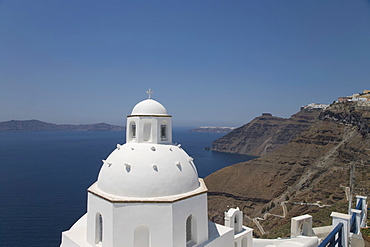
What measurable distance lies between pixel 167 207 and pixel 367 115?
4909 cm

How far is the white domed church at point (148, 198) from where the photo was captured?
8664 mm

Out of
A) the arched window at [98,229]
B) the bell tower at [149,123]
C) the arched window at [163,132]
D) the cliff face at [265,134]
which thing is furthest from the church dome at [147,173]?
the cliff face at [265,134]

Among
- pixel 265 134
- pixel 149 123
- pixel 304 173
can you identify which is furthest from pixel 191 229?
pixel 265 134

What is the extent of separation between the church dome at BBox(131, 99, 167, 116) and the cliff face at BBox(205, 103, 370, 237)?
28371 mm

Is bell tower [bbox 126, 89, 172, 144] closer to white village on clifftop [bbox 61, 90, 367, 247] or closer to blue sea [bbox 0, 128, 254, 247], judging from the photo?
white village on clifftop [bbox 61, 90, 367, 247]

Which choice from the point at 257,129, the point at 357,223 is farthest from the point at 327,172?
the point at 257,129

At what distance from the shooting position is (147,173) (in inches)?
361

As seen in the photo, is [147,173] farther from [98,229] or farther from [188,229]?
[98,229]

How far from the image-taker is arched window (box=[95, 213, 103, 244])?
952 cm

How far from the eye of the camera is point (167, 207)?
870cm

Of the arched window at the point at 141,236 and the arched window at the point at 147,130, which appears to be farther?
the arched window at the point at 147,130

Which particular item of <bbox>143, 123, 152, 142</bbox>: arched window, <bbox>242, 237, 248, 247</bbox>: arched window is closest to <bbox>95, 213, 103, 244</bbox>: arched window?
<bbox>143, 123, 152, 142</bbox>: arched window

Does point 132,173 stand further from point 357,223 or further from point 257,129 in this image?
point 257,129

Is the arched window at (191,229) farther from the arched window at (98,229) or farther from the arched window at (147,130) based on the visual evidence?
the arched window at (147,130)
